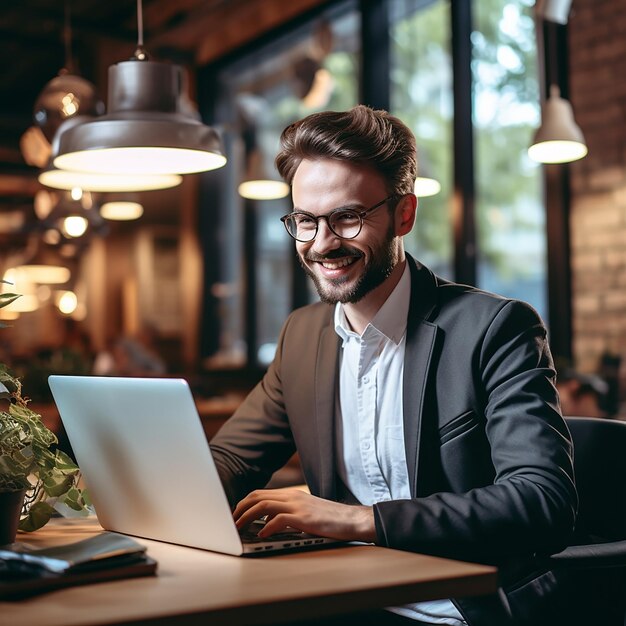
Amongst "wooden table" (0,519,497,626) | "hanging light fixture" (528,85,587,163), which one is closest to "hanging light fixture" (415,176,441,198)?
"hanging light fixture" (528,85,587,163)

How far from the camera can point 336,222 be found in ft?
6.37

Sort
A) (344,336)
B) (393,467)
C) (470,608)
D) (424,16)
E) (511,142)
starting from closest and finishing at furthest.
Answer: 1. (470,608)
2. (393,467)
3. (344,336)
4. (511,142)
5. (424,16)

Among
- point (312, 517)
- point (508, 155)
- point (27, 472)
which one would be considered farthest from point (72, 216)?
point (312, 517)

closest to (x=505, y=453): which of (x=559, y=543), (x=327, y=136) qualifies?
(x=559, y=543)

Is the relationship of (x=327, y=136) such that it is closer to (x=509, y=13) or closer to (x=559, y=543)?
(x=559, y=543)

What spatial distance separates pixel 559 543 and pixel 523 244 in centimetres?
404

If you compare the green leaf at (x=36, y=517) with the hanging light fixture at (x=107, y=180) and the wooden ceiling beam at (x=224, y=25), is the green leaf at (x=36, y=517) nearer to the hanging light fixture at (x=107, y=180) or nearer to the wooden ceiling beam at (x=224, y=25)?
the hanging light fixture at (x=107, y=180)

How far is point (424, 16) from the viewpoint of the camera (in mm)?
6414

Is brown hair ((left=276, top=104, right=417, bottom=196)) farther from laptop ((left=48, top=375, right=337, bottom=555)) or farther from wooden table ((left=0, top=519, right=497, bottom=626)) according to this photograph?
wooden table ((left=0, top=519, right=497, bottom=626))

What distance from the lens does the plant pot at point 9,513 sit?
1.60 metres

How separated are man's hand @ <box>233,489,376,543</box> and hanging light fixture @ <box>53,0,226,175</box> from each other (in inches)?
38.0

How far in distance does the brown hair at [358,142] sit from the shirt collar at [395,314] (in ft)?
0.64

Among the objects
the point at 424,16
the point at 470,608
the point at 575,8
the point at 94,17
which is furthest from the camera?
the point at 94,17

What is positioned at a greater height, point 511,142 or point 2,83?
point 2,83
